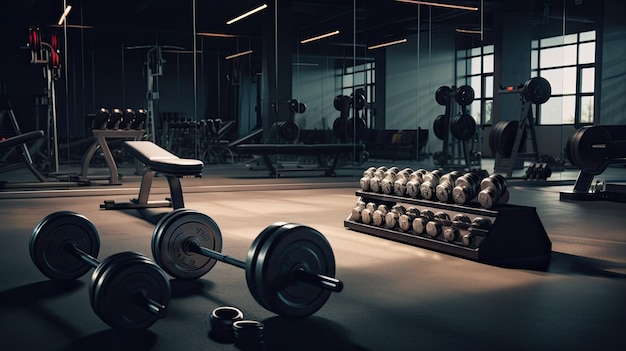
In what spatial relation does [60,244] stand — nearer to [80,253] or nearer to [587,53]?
[80,253]

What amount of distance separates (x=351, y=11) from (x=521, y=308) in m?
6.26

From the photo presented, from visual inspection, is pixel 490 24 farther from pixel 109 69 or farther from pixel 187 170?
pixel 187 170

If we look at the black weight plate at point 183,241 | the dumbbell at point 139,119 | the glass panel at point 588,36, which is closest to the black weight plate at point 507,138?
the glass panel at point 588,36

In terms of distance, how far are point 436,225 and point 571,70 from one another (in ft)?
31.7

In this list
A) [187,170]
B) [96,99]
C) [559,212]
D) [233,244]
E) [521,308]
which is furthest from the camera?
[96,99]

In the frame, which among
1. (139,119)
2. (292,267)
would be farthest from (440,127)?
(292,267)

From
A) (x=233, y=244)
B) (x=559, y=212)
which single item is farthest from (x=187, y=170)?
(x=559, y=212)

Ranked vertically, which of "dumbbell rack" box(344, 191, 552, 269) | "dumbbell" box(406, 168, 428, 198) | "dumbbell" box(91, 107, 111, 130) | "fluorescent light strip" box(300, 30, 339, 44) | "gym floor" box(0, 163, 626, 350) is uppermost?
"fluorescent light strip" box(300, 30, 339, 44)

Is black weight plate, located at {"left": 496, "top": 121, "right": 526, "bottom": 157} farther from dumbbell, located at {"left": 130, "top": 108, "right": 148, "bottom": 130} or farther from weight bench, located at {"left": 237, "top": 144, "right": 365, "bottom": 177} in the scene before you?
dumbbell, located at {"left": 130, "top": 108, "right": 148, "bottom": 130}

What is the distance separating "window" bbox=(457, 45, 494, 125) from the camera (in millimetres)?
A: 8180

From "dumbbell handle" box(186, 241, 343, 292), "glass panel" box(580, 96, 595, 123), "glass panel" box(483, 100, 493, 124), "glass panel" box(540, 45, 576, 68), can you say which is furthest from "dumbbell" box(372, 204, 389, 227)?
"glass panel" box(483, 100, 493, 124)

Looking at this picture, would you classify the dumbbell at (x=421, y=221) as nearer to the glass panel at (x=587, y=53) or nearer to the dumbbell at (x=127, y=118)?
the dumbbell at (x=127, y=118)

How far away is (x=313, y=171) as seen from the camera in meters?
8.02

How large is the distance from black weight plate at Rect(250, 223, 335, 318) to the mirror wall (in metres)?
5.11
